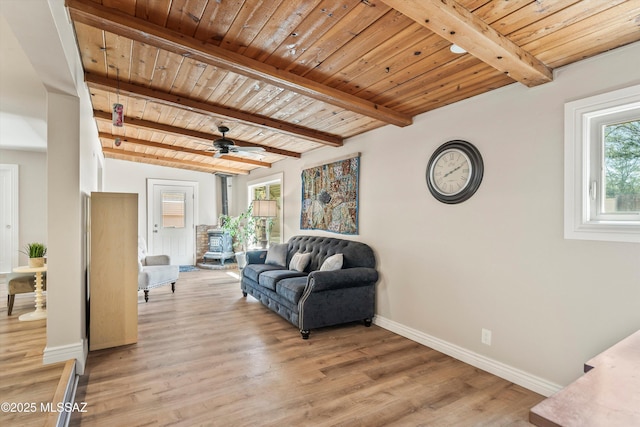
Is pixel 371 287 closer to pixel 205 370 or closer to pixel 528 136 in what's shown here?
pixel 205 370

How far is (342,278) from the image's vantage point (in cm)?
350

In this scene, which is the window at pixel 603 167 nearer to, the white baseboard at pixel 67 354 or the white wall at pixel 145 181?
the white baseboard at pixel 67 354

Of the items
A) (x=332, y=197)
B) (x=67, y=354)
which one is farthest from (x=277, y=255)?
(x=67, y=354)

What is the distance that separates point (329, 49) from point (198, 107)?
1.71m

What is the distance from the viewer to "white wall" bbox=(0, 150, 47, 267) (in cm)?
569

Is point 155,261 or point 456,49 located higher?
point 456,49

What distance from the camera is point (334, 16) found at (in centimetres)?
184

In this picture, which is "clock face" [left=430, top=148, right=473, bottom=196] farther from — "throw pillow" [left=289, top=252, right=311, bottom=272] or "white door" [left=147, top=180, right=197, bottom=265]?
"white door" [left=147, top=180, right=197, bottom=265]

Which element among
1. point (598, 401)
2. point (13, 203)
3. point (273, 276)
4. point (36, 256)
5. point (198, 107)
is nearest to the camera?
point (598, 401)

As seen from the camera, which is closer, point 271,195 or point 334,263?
point 334,263

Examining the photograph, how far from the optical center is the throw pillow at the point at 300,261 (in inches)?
172

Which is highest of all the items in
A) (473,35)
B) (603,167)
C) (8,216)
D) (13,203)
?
(473,35)

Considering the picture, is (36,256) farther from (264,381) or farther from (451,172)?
(451,172)

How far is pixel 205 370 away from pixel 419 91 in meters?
2.99
